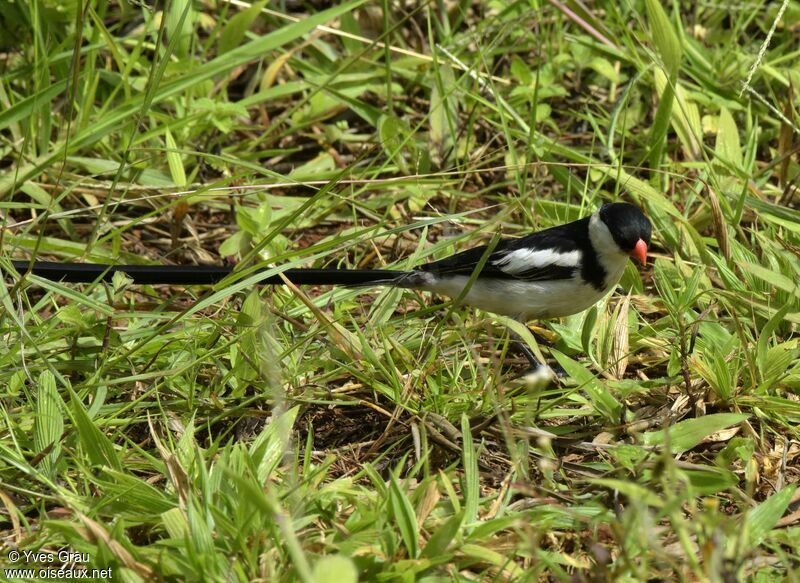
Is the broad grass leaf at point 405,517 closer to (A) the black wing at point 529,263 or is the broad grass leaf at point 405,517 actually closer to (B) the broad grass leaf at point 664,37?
(A) the black wing at point 529,263

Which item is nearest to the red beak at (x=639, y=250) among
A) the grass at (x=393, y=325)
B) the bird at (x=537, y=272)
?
the bird at (x=537, y=272)

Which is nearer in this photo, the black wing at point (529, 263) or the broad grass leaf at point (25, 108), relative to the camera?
the black wing at point (529, 263)

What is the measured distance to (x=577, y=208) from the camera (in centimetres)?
394

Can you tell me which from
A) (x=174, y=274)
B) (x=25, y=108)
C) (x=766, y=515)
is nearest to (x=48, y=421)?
(x=174, y=274)

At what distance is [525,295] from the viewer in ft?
11.6

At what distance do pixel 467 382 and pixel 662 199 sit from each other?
46.3 inches

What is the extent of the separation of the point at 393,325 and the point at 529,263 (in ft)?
1.85

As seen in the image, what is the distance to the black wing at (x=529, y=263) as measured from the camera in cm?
347

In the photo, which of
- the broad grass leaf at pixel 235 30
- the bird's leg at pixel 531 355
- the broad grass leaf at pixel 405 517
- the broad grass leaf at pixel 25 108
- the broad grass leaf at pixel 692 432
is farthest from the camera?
the broad grass leaf at pixel 235 30

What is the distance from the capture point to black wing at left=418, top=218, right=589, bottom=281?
3469 mm

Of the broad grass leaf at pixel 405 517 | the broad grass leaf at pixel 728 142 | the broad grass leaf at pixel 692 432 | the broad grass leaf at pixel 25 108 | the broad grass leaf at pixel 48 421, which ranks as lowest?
the broad grass leaf at pixel 692 432

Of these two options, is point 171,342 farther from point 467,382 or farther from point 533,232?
point 533,232

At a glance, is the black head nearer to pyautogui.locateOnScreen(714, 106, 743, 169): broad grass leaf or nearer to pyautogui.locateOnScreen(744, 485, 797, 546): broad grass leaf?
pyautogui.locateOnScreen(714, 106, 743, 169): broad grass leaf

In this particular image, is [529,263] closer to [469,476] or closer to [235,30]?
[469,476]
